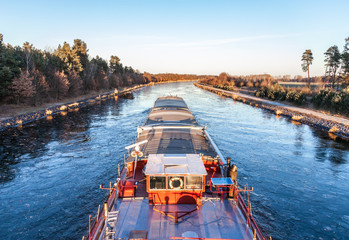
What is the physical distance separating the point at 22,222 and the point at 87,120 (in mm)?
30925

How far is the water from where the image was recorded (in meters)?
13.8

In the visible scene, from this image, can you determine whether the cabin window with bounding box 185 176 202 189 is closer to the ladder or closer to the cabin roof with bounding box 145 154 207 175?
the cabin roof with bounding box 145 154 207 175

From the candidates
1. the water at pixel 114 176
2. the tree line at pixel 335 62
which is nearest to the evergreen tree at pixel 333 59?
the tree line at pixel 335 62

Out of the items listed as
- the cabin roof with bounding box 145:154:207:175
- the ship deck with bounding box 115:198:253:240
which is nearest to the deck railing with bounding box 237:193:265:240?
the ship deck with bounding box 115:198:253:240

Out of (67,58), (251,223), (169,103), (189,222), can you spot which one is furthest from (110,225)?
(67,58)

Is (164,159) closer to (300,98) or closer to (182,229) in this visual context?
(182,229)

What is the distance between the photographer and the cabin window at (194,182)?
33.1ft

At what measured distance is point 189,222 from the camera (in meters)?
9.91

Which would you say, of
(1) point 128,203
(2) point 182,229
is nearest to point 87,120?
(1) point 128,203

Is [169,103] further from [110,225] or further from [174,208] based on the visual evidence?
[110,225]

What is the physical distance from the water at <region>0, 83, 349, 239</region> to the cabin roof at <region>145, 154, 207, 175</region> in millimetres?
6338

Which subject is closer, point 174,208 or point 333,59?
point 174,208

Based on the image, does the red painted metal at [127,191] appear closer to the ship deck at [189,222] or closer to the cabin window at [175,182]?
the ship deck at [189,222]

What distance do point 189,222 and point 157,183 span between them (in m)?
2.20
